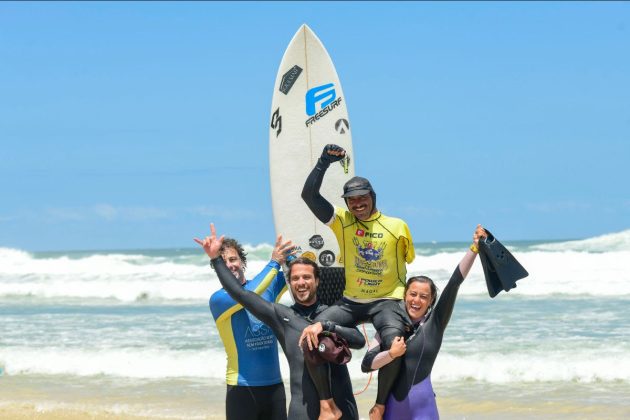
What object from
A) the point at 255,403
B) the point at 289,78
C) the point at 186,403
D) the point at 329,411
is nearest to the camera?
the point at 329,411

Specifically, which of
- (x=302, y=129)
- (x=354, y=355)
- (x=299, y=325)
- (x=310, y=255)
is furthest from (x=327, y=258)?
(x=354, y=355)

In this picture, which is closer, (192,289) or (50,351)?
(50,351)

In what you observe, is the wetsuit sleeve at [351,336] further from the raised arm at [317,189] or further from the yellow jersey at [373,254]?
the raised arm at [317,189]

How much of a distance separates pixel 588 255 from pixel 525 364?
14.7m

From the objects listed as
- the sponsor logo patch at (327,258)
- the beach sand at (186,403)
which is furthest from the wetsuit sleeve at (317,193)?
the beach sand at (186,403)

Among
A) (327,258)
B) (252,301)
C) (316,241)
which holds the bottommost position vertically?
(252,301)

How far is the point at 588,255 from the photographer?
2245 centimetres

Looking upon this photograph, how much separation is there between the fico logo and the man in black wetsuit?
2754mm

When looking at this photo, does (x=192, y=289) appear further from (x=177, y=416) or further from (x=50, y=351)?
(x=177, y=416)

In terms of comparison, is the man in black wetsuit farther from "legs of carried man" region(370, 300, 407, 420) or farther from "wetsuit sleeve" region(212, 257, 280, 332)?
"legs of carried man" region(370, 300, 407, 420)

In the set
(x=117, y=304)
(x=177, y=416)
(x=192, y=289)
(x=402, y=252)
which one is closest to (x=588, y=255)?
(x=192, y=289)

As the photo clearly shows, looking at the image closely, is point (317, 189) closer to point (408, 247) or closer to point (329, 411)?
point (408, 247)

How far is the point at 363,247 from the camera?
4.21 metres

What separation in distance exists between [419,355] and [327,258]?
7.30 ft
